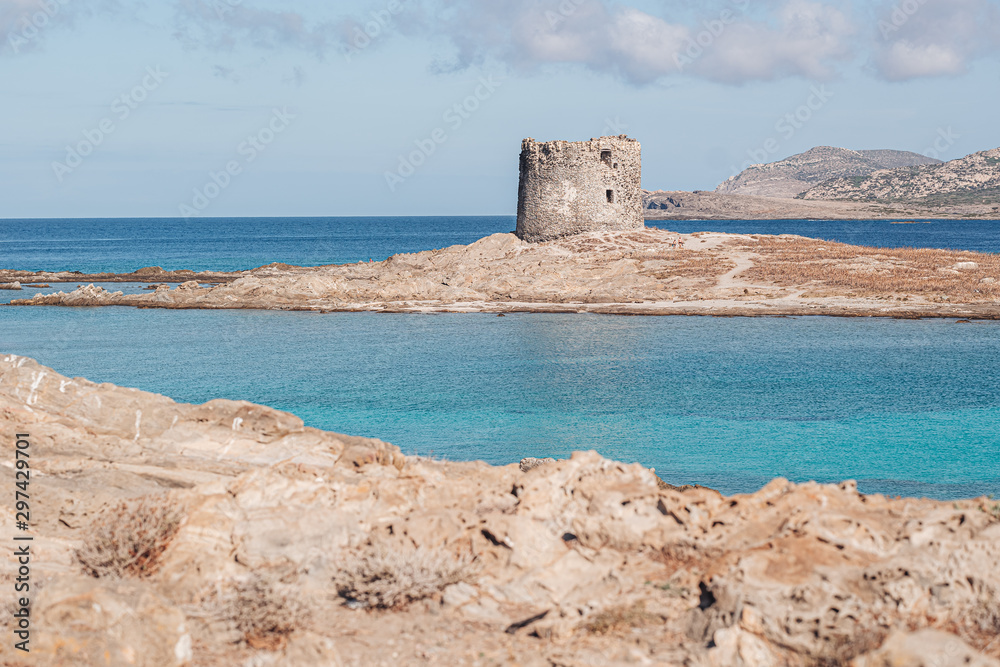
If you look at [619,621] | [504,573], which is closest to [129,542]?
[504,573]

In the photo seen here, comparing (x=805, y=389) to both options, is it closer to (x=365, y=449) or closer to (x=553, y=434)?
(x=553, y=434)

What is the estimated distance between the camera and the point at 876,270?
41031mm

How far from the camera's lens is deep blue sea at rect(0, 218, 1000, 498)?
708 inches

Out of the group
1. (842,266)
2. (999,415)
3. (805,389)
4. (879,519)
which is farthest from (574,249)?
(879,519)

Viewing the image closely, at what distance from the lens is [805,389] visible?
78.1 ft

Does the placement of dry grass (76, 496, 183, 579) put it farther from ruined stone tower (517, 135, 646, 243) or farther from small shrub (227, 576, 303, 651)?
ruined stone tower (517, 135, 646, 243)

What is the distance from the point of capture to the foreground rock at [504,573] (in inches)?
252

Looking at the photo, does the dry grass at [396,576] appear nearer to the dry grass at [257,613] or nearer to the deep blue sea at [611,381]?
the dry grass at [257,613]

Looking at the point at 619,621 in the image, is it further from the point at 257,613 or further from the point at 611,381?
the point at 611,381

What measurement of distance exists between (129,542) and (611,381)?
1863 cm

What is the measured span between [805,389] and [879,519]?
1669 cm

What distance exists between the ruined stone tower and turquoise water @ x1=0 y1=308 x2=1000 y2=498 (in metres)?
10.4

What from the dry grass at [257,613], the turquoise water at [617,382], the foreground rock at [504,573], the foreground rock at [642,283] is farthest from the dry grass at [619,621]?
the foreground rock at [642,283]

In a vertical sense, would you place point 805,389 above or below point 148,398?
below
